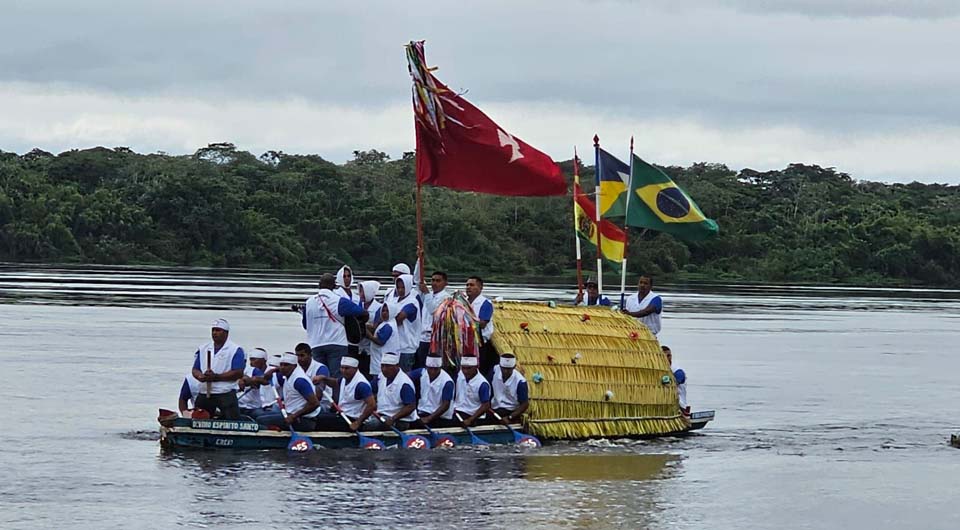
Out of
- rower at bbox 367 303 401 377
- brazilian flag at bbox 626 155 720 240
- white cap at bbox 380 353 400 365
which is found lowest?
white cap at bbox 380 353 400 365

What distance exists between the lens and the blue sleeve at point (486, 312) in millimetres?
22078

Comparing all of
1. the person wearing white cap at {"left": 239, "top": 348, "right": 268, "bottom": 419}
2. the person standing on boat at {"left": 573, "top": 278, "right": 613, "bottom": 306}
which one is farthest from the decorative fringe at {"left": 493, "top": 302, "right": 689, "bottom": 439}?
the person wearing white cap at {"left": 239, "top": 348, "right": 268, "bottom": 419}

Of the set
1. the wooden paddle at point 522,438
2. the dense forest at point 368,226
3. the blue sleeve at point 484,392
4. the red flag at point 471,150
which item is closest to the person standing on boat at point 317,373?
the blue sleeve at point 484,392

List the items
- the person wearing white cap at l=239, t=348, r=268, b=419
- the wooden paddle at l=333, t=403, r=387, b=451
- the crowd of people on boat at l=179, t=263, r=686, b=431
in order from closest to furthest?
the crowd of people on boat at l=179, t=263, r=686, b=431
the wooden paddle at l=333, t=403, r=387, b=451
the person wearing white cap at l=239, t=348, r=268, b=419

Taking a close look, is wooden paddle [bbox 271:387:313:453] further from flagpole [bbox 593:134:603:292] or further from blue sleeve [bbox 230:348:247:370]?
flagpole [bbox 593:134:603:292]

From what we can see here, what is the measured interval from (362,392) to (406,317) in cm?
151

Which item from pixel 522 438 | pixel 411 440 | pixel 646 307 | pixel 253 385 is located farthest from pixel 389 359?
pixel 646 307

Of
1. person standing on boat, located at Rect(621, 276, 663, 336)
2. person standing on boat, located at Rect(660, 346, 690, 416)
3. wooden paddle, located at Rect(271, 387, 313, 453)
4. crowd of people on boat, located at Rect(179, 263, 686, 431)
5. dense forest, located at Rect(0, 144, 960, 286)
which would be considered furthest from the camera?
dense forest, located at Rect(0, 144, 960, 286)

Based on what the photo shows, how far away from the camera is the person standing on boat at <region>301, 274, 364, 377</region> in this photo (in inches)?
867

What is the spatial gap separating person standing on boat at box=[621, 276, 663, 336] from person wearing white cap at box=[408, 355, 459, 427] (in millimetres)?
3848

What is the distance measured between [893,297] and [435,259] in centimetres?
2783

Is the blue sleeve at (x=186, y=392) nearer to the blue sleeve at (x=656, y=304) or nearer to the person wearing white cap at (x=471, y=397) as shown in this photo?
the person wearing white cap at (x=471, y=397)

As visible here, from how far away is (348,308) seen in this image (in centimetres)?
2194

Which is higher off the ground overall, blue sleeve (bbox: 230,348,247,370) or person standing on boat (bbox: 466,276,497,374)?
person standing on boat (bbox: 466,276,497,374)
